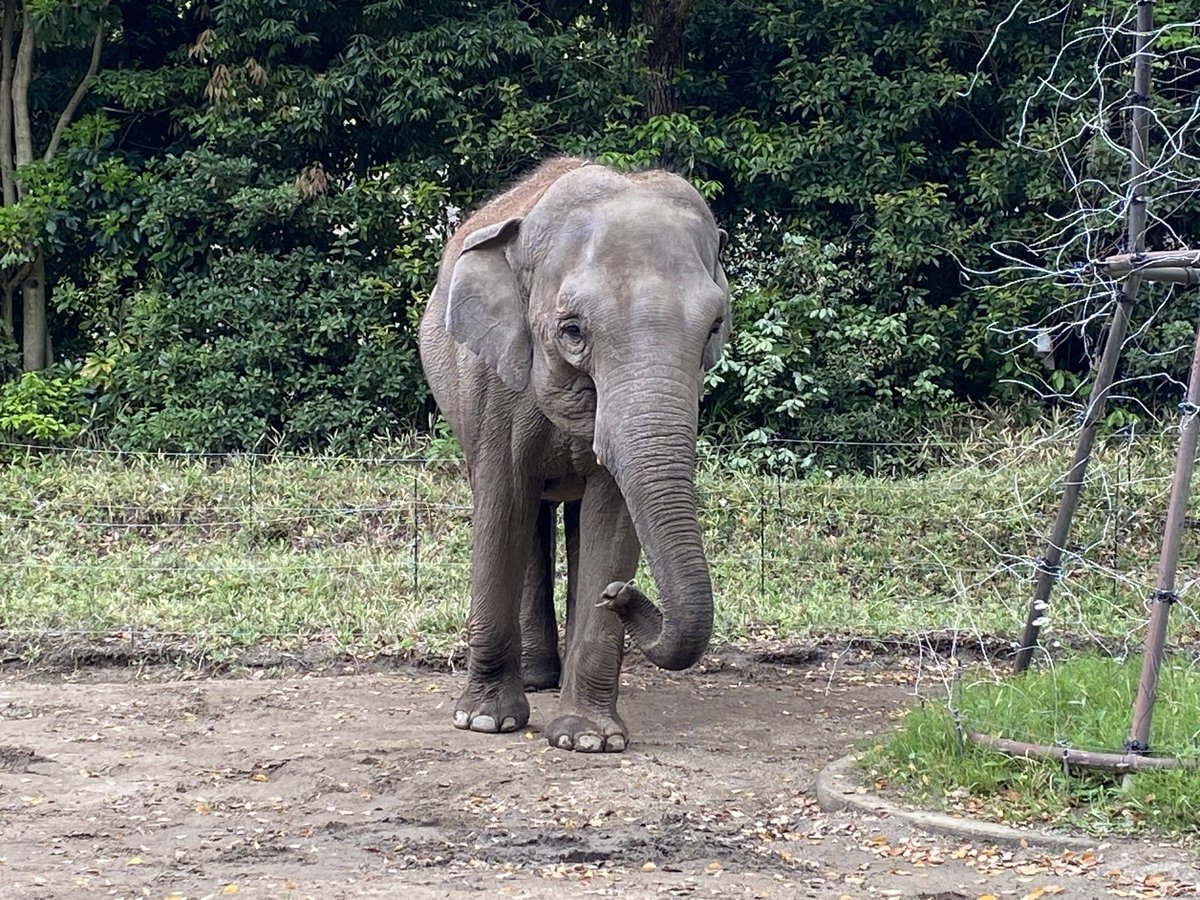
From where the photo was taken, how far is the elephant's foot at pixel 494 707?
286 inches

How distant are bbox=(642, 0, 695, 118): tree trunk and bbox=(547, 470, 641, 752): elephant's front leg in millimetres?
9336

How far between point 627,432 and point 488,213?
2.22 m

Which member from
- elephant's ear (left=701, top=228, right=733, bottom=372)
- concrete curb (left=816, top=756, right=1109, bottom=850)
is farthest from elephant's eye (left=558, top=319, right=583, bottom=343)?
concrete curb (left=816, top=756, right=1109, bottom=850)

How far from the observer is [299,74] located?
1505 centimetres

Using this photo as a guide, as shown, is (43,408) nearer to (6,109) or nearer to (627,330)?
(6,109)

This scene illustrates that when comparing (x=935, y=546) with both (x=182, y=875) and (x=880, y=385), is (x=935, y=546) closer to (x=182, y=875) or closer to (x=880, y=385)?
(x=880, y=385)

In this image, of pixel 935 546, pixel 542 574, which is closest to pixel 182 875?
pixel 542 574

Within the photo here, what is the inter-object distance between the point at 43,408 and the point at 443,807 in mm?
10197

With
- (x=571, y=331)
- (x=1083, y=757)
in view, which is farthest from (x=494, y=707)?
(x=1083, y=757)

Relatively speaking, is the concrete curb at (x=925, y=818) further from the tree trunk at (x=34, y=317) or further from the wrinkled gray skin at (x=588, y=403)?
the tree trunk at (x=34, y=317)

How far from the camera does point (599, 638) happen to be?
690cm

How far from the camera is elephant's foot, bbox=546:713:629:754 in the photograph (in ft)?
22.4

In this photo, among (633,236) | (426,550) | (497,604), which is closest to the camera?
(633,236)

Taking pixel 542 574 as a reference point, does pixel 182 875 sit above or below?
below
